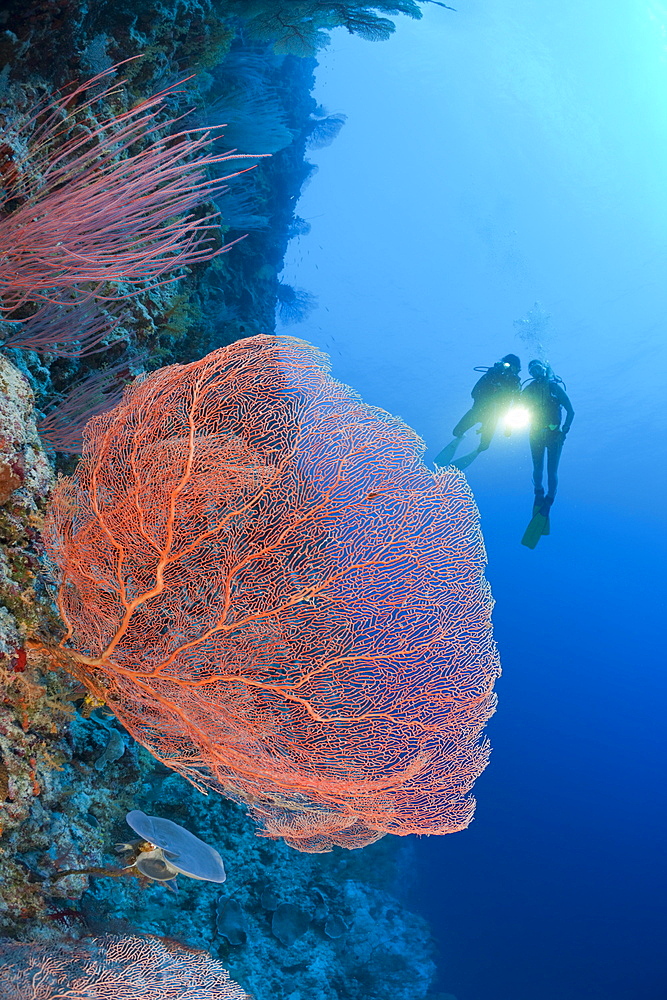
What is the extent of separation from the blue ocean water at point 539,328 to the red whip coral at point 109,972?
2205cm

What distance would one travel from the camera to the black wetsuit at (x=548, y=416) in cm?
843

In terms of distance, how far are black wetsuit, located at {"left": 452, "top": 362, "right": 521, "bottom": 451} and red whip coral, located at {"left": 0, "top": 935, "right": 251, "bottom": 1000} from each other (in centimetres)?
785

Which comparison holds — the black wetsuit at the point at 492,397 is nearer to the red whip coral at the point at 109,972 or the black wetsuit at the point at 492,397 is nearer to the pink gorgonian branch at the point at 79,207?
the pink gorgonian branch at the point at 79,207

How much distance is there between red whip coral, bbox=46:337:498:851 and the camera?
248cm

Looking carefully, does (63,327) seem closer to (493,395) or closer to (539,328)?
(493,395)

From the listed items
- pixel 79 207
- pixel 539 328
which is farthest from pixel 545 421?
pixel 539 328

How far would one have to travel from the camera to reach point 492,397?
9062mm

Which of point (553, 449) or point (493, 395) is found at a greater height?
point (493, 395)

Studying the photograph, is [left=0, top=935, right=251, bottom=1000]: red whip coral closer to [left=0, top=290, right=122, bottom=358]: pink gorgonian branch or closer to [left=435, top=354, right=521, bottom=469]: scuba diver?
[left=0, top=290, right=122, bottom=358]: pink gorgonian branch

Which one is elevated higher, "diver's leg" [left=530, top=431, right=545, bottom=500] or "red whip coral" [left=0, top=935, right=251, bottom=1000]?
"diver's leg" [left=530, top=431, right=545, bottom=500]

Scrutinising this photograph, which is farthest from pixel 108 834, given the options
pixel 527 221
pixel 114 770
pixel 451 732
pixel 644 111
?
pixel 527 221

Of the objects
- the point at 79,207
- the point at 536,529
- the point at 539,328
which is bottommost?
the point at 79,207

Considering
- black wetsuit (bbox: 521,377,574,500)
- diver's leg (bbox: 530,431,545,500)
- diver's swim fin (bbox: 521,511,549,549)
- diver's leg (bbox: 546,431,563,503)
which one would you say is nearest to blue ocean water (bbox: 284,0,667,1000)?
diver's swim fin (bbox: 521,511,549,549)

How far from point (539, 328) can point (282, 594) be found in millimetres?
42902
